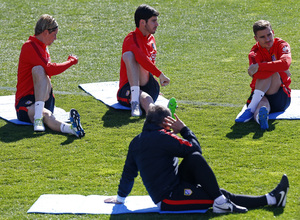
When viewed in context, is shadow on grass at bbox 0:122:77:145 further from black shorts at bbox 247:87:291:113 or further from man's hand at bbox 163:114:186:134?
black shorts at bbox 247:87:291:113

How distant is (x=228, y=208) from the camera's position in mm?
5355

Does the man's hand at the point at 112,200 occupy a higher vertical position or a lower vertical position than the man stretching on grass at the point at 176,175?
lower

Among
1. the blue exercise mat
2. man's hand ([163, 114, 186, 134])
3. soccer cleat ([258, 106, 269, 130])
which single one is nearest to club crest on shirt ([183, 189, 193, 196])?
the blue exercise mat

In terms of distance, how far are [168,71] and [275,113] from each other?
308 centimetres

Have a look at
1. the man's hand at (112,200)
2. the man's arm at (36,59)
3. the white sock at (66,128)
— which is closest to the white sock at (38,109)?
the white sock at (66,128)

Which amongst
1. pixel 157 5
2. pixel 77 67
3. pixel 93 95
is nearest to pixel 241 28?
pixel 157 5

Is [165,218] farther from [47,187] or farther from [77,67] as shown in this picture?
[77,67]

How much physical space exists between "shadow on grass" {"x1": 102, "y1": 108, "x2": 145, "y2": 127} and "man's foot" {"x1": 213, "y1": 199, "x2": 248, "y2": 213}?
3.15m

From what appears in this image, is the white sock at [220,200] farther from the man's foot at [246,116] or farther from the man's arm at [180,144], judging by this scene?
the man's foot at [246,116]

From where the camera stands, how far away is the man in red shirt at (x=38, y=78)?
7.98m

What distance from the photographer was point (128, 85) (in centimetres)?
886

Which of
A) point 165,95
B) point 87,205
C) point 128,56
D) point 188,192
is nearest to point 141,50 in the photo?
point 128,56

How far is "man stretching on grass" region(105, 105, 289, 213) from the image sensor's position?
532 cm

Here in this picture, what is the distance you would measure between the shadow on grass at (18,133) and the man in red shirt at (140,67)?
1.26 meters
